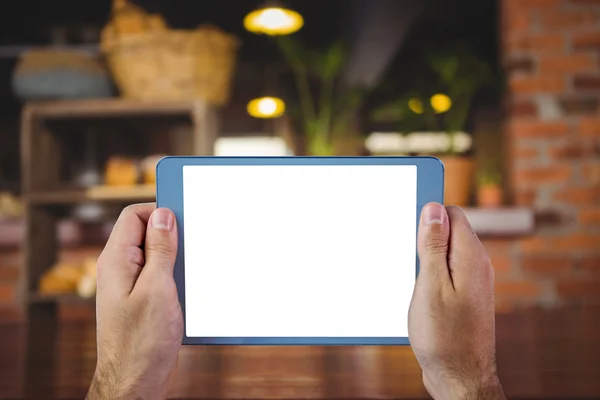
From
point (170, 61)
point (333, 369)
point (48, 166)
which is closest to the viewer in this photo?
point (333, 369)

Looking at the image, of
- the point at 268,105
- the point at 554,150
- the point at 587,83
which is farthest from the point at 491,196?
the point at 268,105

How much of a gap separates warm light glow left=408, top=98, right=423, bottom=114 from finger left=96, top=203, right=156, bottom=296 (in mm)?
1455

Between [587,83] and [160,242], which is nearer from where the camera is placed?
[160,242]

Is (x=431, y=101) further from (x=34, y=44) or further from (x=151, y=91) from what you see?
(x=34, y=44)

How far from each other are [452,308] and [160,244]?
0.87ft

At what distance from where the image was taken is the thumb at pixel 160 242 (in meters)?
0.48

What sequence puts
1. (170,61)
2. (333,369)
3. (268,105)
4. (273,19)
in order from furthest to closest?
(268,105)
(273,19)
(170,61)
(333,369)

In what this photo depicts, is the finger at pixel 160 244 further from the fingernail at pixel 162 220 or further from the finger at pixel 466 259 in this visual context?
the finger at pixel 466 259

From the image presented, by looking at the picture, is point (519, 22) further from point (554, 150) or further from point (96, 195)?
point (96, 195)

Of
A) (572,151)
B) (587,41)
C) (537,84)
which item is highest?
(587,41)

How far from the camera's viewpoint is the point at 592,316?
1189mm

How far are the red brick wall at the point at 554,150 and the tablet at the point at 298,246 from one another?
135 cm

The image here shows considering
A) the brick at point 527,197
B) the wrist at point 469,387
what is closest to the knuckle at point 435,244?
the wrist at point 469,387

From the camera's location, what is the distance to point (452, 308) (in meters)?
0.48
